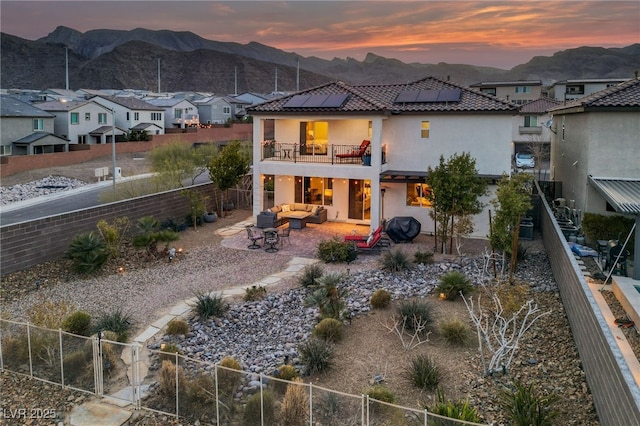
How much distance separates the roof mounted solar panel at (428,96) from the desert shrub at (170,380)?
18340 millimetres

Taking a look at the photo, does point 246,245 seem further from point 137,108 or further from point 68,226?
point 137,108

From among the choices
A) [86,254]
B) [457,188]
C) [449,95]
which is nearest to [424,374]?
[457,188]

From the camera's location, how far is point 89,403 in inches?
390

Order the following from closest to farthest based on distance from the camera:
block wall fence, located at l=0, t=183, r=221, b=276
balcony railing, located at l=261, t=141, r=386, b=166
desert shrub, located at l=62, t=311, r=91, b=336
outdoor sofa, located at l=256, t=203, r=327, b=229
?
desert shrub, located at l=62, t=311, r=91, b=336 → block wall fence, located at l=0, t=183, r=221, b=276 → outdoor sofa, located at l=256, t=203, r=327, b=229 → balcony railing, located at l=261, t=141, r=386, b=166

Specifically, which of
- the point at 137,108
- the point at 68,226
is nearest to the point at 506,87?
the point at 137,108

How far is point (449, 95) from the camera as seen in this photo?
24031 millimetres

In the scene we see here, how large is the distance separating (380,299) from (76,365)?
7.83m

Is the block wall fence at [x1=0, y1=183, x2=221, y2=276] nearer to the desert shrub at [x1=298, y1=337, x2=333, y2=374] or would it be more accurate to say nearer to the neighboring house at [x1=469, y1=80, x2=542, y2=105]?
the desert shrub at [x1=298, y1=337, x2=333, y2=374]

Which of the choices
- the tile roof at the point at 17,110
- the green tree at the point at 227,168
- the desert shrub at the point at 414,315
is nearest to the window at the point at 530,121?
the green tree at the point at 227,168

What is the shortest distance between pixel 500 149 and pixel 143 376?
18.1 m

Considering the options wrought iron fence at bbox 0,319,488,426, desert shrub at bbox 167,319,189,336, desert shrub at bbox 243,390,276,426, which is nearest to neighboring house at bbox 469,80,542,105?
desert shrub at bbox 167,319,189,336

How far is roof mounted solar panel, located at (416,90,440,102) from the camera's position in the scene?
2412 centimetres

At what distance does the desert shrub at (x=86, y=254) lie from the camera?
17.7m

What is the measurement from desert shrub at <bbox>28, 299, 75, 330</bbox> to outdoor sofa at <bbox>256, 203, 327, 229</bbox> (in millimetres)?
11137
